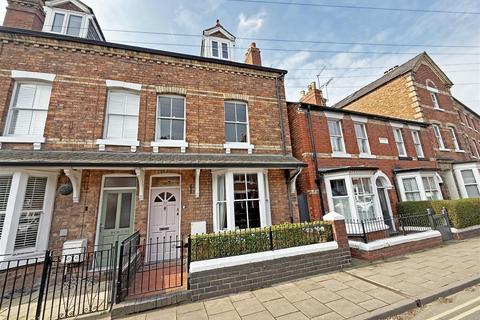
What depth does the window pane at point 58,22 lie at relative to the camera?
804 cm

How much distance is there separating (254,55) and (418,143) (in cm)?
1251

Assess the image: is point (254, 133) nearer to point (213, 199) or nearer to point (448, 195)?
point (213, 199)

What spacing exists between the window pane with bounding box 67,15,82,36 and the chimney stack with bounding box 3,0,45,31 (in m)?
0.99

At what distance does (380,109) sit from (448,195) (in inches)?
304

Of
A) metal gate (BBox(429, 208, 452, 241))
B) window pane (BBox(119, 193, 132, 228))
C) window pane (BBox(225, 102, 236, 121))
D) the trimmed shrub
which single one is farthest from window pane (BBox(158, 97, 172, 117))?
the trimmed shrub

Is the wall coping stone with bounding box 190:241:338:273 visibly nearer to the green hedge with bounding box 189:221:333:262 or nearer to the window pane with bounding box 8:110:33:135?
the green hedge with bounding box 189:221:333:262

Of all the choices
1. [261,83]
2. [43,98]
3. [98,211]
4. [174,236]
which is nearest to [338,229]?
[174,236]

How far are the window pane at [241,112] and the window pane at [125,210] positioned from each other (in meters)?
5.29

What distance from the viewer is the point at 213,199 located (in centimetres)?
736

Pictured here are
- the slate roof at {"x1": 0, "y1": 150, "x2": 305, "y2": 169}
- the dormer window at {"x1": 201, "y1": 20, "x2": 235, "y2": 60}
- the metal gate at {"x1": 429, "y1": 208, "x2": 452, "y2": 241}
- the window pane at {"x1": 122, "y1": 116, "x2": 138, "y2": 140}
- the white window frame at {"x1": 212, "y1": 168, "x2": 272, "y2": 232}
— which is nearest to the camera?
the slate roof at {"x1": 0, "y1": 150, "x2": 305, "y2": 169}

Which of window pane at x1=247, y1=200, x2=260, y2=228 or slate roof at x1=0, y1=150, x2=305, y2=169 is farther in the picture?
window pane at x1=247, y1=200, x2=260, y2=228

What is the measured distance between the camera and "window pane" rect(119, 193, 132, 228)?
6836mm

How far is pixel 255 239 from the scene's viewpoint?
17.3 ft

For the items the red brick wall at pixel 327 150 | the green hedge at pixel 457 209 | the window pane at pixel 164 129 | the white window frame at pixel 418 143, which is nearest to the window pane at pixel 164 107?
the window pane at pixel 164 129
